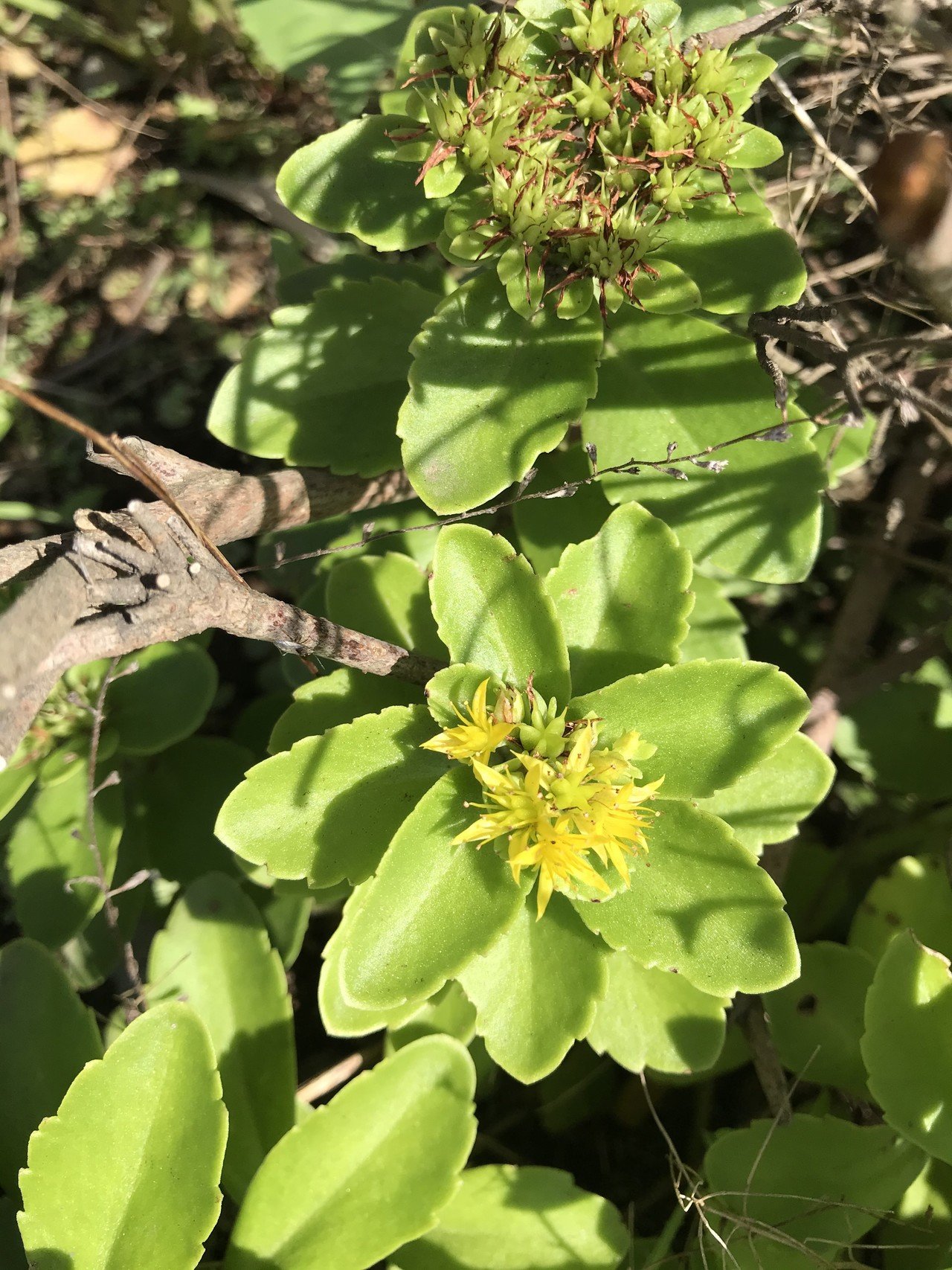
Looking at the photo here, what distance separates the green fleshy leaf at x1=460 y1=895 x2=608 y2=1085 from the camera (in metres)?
1.38

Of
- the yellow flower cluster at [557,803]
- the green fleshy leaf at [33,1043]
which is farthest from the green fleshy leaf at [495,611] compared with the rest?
the green fleshy leaf at [33,1043]

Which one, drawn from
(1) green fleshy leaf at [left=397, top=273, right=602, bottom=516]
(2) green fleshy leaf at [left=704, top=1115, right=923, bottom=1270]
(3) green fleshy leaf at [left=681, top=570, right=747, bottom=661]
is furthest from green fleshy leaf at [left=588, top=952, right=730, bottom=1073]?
(1) green fleshy leaf at [left=397, top=273, right=602, bottom=516]

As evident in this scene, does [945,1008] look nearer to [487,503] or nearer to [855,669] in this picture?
[855,669]

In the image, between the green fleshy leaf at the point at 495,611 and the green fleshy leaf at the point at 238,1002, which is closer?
the green fleshy leaf at the point at 495,611

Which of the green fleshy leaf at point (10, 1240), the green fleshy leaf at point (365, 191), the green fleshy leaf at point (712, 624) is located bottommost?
the green fleshy leaf at point (10, 1240)

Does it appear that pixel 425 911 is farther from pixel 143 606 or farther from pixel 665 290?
pixel 665 290

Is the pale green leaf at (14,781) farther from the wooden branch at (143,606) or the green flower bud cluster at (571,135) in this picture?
the green flower bud cluster at (571,135)

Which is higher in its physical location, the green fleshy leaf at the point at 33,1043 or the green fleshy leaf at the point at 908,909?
the green fleshy leaf at the point at 33,1043

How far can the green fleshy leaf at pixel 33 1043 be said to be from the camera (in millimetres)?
1676

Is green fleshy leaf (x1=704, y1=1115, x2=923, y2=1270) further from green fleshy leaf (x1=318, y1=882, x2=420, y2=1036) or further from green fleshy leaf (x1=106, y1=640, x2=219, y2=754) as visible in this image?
green fleshy leaf (x1=106, y1=640, x2=219, y2=754)

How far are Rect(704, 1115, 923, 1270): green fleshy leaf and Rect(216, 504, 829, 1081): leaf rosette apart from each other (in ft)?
1.33

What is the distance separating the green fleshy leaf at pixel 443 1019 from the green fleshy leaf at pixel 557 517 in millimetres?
783

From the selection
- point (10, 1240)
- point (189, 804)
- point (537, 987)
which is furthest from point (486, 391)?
point (10, 1240)

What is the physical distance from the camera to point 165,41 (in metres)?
2.64
